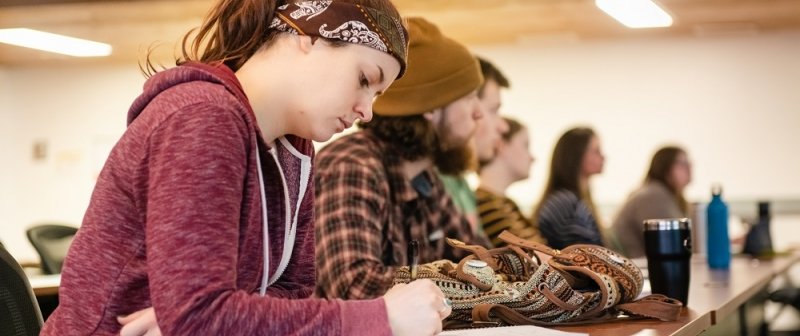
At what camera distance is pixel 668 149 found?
22.9 feet

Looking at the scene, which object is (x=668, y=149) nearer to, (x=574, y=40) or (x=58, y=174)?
(x=574, y=40)

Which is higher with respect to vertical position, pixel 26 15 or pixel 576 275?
pixel 26 15

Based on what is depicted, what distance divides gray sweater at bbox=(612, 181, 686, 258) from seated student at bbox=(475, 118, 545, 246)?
1501 millimetres

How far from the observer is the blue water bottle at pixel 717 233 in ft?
12.6

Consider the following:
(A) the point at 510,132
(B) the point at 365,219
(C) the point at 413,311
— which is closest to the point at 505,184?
(A) the point at 510,132

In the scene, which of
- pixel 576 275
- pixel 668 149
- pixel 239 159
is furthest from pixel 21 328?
pixel 668 149

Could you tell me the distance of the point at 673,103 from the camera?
30.3ft

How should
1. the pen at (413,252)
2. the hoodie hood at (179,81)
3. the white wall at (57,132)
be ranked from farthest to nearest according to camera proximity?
the white wall at (57,132)
the pen at (413,252)
the hoodie hood at (179,81)

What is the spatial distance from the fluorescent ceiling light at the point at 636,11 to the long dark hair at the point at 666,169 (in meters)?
0.84

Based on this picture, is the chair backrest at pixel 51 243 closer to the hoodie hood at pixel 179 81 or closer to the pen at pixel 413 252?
the pen at pixel 413 252

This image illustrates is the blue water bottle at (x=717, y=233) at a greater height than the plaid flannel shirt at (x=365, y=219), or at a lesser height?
lesser

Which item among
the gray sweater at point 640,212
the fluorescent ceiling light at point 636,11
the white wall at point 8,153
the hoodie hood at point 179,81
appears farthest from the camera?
the white wall at point 8,153

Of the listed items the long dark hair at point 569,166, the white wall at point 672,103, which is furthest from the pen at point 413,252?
the white wall at point 672,103

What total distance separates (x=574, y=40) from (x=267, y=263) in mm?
8293
